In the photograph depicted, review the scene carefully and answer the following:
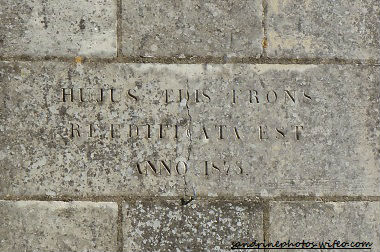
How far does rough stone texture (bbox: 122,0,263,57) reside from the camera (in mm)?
2656

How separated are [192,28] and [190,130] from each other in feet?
1.87

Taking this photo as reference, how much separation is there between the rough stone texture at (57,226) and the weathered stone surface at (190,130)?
9 centimetres

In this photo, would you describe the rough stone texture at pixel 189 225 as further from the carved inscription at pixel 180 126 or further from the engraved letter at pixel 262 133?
the engraved letter at pixel 262 133

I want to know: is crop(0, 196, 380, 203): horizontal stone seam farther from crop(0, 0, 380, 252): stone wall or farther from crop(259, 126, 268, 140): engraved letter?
crop(259, 126, 268, 140): engraved letter

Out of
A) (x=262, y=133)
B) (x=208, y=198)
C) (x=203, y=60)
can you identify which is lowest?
(x=208, y=198)

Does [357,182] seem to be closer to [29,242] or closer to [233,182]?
[233,182]

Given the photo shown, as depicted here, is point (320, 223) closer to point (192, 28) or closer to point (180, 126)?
point (180, 126)

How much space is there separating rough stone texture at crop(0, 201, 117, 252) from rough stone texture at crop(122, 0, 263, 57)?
2.94 feet

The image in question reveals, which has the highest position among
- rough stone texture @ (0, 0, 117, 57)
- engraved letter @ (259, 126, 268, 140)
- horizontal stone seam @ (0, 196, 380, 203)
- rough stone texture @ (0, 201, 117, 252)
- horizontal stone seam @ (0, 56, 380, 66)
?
rough stone texture @ (0, 0, 117, 57)

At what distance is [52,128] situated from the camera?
2.60 meters

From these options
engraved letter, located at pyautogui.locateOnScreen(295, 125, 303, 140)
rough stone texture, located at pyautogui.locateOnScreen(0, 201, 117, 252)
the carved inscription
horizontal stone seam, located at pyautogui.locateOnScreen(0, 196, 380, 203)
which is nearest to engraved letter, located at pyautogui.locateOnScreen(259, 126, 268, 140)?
the carved inscription

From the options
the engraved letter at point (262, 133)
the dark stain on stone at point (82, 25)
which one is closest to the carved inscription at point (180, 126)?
the engraved letter at point (262, 133)

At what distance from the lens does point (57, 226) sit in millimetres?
2568

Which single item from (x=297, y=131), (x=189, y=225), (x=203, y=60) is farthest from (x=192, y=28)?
(x=189, y=225)
